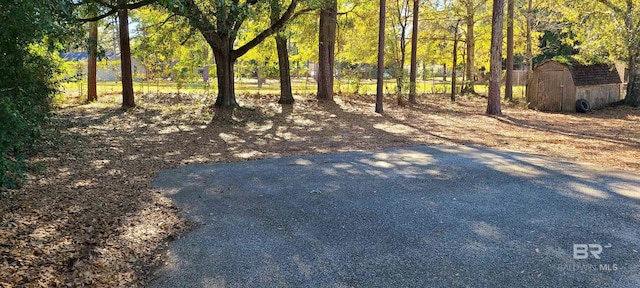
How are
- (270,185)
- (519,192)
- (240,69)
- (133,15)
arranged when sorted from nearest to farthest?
1. (519,192)
2. (270,185)
3. (133,15)
4. (240,69)

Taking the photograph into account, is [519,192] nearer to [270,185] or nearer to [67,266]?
[270,185]

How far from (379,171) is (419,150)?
2214 millimetres

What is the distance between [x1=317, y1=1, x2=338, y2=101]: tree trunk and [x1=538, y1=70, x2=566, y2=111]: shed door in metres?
8.78

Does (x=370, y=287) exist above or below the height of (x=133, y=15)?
below

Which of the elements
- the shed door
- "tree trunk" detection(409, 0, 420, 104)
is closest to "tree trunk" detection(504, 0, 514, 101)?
the shed door

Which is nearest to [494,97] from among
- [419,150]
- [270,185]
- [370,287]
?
[419,150]

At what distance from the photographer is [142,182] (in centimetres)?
625

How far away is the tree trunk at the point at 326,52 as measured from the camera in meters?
17.5

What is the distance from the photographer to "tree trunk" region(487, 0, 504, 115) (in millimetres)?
14789

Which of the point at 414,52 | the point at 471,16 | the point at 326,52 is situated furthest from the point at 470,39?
the point at 326,52

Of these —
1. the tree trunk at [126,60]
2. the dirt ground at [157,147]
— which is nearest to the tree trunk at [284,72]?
the dirt ground at [157,147]

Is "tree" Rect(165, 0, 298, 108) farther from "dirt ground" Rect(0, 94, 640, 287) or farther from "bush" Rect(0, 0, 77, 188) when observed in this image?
"bush" Rect(0, 0, 77, 188)

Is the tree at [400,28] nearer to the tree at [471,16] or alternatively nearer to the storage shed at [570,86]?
the tree at [471,16]

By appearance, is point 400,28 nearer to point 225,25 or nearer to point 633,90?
point 633,90
